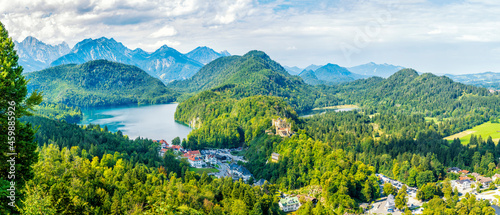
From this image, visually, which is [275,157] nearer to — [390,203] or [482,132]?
[390,203]

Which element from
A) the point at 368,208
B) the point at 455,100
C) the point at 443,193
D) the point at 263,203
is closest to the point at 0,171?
the point at 263,203

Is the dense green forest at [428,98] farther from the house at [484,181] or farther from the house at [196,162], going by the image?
the house at [196,162]

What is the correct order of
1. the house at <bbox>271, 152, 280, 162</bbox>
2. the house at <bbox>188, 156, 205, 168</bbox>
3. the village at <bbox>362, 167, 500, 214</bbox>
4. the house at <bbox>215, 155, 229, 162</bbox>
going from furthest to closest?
1. the house at <bbox>215, 155, 229, 162</bbox>
2. the house at <bbox>271, 152, 280, 162</bbox>
3. the house at <bbox>188, 156, 205, 168</bbox>
4. the village at <bbox>362, 167, 500, 214</bbox>

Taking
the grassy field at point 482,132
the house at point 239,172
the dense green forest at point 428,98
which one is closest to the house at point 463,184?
the house at point 239,172

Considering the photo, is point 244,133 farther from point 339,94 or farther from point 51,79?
point 51,79

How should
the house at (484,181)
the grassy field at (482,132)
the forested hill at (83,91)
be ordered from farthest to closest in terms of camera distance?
1. the forested hill at (83,91)
2. the grassy field at (482,132)
3. the house at (484,181)

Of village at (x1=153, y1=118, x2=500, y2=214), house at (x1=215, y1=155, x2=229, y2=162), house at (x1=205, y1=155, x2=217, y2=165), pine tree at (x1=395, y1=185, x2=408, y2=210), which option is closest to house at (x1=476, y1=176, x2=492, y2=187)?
village at (x1=153, y1=118, x2=500, y2=214)

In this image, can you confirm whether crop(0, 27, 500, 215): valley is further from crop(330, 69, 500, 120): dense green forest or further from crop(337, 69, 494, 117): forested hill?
crop(337, 69, 494, 117): forested hill
